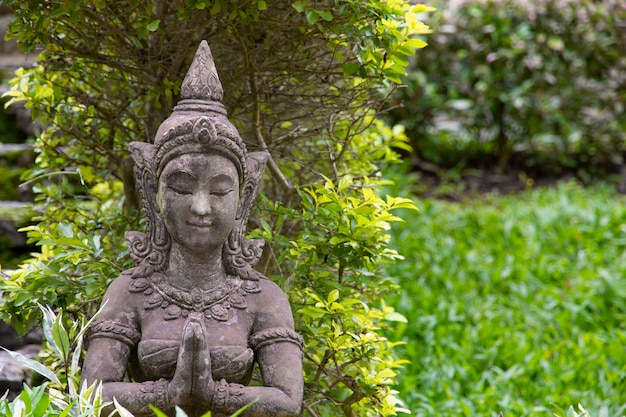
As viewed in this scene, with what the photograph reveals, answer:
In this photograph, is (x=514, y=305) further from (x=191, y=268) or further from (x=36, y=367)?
(x=36, y=367)

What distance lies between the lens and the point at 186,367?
8.77 ft

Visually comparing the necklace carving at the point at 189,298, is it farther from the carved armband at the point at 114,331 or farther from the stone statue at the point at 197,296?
the carved armband at the point at 114,331

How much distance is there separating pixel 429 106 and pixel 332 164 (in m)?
4.85

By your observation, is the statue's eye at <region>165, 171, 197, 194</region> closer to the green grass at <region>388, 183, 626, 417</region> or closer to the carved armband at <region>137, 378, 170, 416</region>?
the carved armband at <region>137, 378, 170, 416</region>

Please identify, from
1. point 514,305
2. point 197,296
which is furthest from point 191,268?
point 514,305

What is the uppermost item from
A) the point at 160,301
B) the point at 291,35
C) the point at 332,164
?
the point at 291,35

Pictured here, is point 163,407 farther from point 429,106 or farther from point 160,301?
point 429,106

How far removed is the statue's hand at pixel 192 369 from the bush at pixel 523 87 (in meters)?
5.88

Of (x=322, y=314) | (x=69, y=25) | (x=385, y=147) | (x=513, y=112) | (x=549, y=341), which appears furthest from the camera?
(x=513, y=112)

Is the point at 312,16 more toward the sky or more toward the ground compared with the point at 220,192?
more toward the sky

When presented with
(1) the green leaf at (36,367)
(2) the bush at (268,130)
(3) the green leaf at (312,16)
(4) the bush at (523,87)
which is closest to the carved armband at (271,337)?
(2) the bush at (268,130)

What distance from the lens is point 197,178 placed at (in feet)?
9.31

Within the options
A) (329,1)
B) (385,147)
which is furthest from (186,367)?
(385,147)

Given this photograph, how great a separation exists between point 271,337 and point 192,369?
0.35 metres
